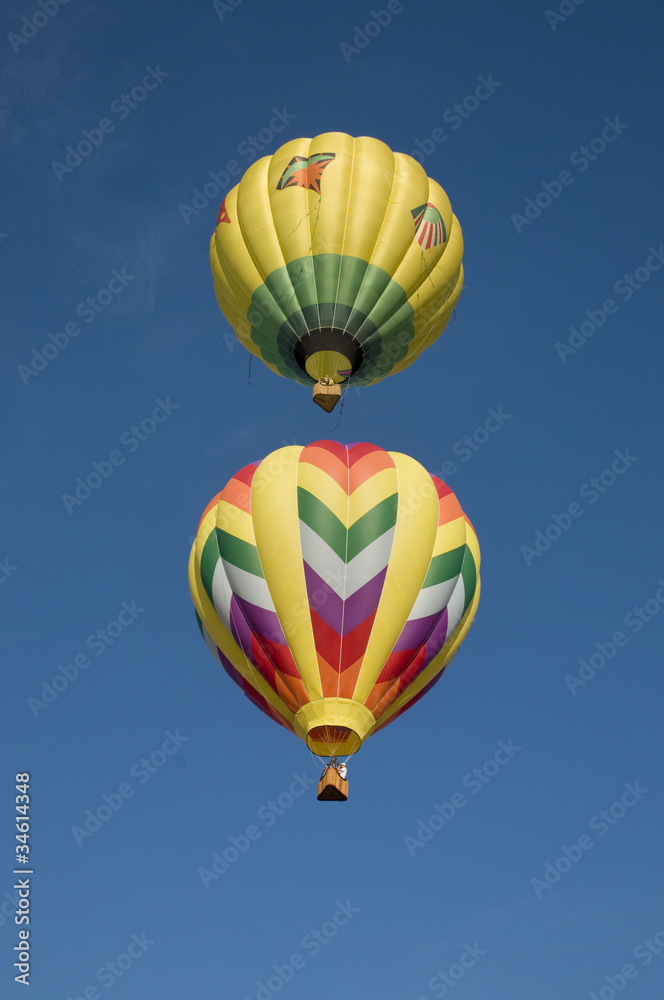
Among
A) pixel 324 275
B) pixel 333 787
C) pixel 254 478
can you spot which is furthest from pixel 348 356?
pixel 333 787

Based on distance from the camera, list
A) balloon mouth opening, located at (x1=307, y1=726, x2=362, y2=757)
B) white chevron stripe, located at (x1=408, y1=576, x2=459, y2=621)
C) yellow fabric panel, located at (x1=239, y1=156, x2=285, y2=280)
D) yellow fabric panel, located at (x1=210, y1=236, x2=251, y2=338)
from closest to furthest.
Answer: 1. balloon mouth opening, located at (x1=307, y1=726, x2=362, y2=757)
2. white chevron stripe, located at (x1=408, y1=576, x2=459, y2=621)
3. yellow fabric panel, located at (x1=239, y1=156, x2=285, y2=280)
4. yellow fabric panel, located at (x1=210, y1=236, x2=251, y2=338)

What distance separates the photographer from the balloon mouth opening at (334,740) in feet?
64.8

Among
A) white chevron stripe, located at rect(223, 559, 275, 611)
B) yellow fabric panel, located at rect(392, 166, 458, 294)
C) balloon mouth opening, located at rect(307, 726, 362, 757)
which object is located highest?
yellow fabric panel, located at rect(392, 166, 458, 294)

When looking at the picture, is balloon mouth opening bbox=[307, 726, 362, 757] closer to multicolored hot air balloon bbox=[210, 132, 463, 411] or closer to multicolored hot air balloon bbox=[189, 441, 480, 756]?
multicolored hot air balloon bbox=[189, 441, 480, 756]

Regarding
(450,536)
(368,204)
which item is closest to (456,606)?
(450,536)

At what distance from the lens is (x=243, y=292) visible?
24.5 metres

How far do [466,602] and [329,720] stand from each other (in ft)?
11.8

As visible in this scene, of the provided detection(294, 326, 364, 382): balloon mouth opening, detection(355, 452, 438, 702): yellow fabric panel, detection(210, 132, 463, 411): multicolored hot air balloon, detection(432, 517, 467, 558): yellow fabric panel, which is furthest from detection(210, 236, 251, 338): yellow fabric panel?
detection(432, 517, 467, 558): yellow fabric panel

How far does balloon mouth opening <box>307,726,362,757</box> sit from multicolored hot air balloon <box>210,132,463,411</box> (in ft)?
22.9

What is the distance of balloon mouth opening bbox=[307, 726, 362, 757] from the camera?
19750 mm

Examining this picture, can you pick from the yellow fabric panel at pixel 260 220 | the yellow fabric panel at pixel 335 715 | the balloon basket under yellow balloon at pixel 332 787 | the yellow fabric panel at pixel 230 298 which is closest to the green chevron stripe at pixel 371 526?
the yellow fabric panel at pixel 335 715

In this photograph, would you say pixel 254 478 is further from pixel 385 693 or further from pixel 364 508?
pixel 385 693

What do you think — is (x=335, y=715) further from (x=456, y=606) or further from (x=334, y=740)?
(x=456, y=606)

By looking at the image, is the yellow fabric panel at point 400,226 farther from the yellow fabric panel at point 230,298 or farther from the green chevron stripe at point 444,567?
the green chevron stripe at point 444,567
